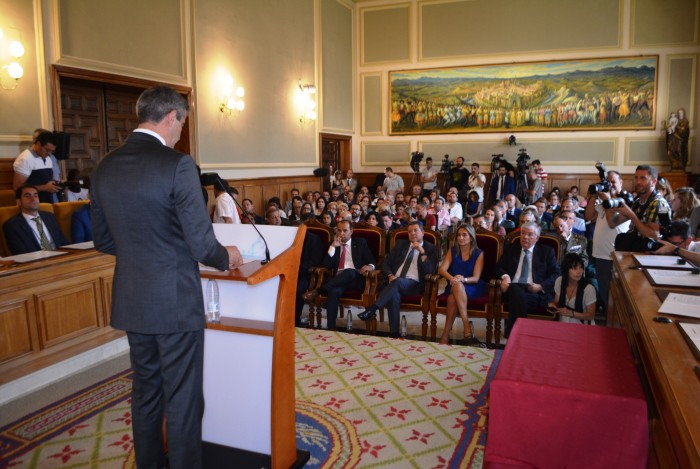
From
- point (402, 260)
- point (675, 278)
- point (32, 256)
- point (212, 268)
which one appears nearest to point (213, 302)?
point (212, 268)

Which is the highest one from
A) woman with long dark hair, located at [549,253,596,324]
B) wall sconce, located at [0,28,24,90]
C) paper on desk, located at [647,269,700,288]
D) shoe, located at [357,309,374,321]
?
wall sconce, located at [0,28,24,90]

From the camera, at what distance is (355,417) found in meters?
3.17

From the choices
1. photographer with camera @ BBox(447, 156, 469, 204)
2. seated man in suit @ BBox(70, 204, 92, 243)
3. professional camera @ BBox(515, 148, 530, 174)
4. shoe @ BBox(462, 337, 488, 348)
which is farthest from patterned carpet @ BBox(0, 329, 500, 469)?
photographer with camera @ BBox(447, 156, 469, 204)

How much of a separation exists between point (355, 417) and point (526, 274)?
2.38m

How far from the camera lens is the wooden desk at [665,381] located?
1448mm

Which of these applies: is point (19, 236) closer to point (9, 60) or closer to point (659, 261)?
point (9, 60)

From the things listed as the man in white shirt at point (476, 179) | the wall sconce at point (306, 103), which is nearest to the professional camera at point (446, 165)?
the man in white shirt at point (476, 179)

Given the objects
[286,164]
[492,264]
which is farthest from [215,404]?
[286,164]

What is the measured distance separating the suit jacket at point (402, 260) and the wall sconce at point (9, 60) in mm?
4244

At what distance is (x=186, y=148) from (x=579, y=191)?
903cm

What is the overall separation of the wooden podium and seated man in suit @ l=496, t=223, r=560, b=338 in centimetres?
264

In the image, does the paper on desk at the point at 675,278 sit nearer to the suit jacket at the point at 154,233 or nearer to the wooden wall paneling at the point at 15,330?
the suit jacket at the point at 154,233

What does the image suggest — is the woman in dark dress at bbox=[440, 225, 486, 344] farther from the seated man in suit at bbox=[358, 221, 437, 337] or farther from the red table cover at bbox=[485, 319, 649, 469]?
the red table cover at bbox=[485, 319, 649, 469]

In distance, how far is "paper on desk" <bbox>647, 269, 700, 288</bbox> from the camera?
279cm
